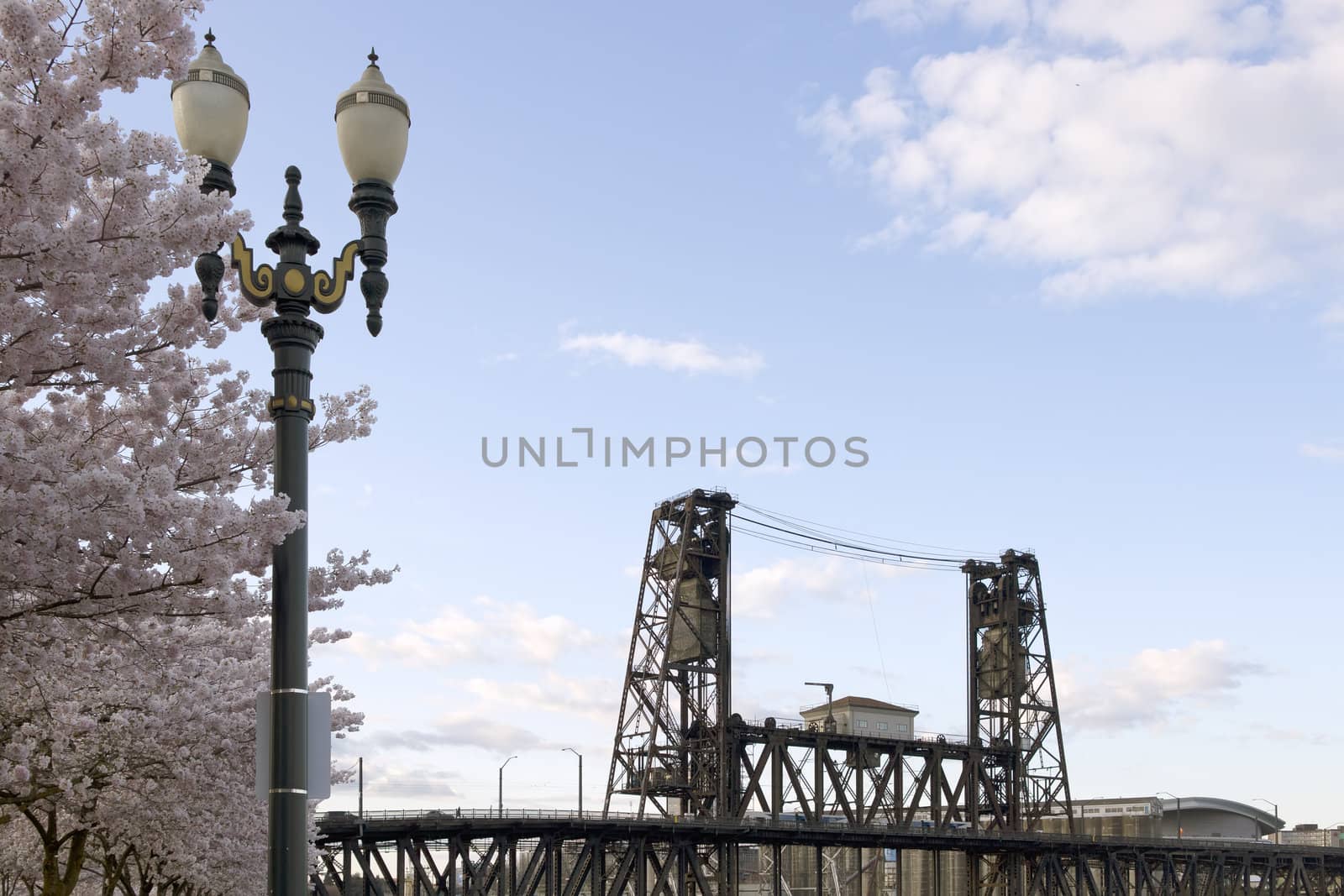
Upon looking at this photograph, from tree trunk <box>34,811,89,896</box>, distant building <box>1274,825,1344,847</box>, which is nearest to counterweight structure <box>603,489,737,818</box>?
tree trunk <box>34,811,89,896</box>

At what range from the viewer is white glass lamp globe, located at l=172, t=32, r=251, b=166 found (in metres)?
10.6

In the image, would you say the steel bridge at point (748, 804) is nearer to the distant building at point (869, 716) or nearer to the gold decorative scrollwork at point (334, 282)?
the distant building at point (869, 716)

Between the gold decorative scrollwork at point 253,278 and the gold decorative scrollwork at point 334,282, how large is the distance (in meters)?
A: 0.31

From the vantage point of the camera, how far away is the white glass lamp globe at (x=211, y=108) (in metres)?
10.6

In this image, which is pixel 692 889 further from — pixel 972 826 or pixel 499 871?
pixel 972 826

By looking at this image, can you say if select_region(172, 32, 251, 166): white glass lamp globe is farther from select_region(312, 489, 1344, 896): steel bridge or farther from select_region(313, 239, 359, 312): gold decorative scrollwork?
select_region(312, 489, 1344, 896): steel bridge

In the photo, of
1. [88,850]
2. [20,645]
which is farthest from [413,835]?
[20,645]

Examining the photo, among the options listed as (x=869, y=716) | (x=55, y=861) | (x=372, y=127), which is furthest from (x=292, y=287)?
(x=869, y=716)

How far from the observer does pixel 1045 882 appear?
3455 inches

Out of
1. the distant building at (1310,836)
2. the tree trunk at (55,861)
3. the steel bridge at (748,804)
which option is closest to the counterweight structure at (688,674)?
the steel bridge at (748,804)

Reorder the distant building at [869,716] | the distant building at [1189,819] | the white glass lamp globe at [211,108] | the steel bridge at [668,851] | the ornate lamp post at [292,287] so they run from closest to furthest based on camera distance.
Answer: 1. the ornate lamp post at [292,287]
2. the white glass lamp globe at [211,108]
3. the steel bridge at [668,851]
4. the distant building at [869,716]
5. the distant building at [1189,819]

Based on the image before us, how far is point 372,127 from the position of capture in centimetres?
1043

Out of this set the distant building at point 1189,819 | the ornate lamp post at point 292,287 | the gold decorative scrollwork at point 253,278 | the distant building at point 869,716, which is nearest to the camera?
the ornate lamp post at point 292,287

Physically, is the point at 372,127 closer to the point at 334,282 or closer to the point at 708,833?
the point at 334,282
